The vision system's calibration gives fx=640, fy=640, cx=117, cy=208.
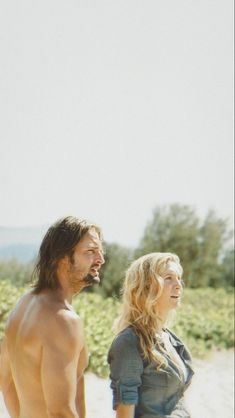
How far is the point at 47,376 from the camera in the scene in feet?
7.04

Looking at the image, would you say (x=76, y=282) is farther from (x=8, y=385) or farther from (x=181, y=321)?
(x=181, y=321)

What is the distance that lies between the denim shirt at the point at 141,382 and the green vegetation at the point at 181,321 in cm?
283

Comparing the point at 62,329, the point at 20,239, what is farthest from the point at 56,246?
the point at 20,239

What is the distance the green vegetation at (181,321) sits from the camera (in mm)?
8172

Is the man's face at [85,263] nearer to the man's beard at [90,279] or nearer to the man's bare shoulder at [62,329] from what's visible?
the man's beard at [90,279]

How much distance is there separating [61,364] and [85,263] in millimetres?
387

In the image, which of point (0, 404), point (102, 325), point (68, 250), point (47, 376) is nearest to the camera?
point (47, 376)

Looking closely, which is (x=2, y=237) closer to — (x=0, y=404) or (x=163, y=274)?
(x=163, y=274)

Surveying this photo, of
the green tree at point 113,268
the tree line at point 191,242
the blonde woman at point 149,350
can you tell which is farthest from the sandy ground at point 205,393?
the tree line at point 191,242

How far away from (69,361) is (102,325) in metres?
A: 7.32

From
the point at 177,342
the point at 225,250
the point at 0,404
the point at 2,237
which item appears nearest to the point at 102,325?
the point at 0,404

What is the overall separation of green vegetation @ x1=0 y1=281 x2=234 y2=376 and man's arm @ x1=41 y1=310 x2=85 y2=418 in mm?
3190

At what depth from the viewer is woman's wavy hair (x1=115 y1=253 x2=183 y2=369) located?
2545 mm

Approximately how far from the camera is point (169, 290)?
2588 millimetres
